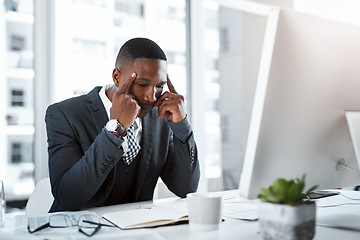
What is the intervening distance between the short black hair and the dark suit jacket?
21 centimetres

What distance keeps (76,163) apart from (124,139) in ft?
0.61

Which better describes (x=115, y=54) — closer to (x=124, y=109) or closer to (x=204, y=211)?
(x=124, y=109)

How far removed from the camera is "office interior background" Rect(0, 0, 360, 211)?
222 cm

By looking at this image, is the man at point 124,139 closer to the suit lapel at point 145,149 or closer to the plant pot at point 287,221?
the suit lapel at point 145,149

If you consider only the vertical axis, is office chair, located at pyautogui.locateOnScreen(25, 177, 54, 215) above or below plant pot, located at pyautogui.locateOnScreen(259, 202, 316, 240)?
below

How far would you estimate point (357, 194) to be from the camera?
1299 millimetres

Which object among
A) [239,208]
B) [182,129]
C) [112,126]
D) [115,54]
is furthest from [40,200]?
[115,54]

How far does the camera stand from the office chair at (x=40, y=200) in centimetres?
141

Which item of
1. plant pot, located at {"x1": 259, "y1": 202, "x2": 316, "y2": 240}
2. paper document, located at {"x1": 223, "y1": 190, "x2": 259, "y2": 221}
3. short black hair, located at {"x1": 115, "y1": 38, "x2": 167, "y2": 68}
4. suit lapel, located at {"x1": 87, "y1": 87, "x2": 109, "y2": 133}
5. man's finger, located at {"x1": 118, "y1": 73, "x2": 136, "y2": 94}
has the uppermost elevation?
short black hair, located at {"x1": 115, "y1": 38, "x2": 167, "y2": 68}

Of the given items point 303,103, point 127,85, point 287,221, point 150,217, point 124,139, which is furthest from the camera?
point 127,85

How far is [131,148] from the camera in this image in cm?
141

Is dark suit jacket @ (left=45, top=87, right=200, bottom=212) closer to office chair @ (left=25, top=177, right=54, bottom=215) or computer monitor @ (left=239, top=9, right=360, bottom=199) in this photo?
office chair @ (left=25, top=177, right=54, bottom=215)

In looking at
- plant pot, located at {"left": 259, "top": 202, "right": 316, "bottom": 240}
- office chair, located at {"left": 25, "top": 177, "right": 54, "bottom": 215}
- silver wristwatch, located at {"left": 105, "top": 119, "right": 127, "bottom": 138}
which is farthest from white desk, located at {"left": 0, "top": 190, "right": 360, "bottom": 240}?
office chair, located at {"left": 25, "top": 177, "right": 54, "bottom": 215}

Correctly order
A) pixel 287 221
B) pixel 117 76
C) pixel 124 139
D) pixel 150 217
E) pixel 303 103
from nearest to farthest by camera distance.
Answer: pixel 287 221
pixel 303 103
pixel 150 217
pixel 124 139
pixel 117 76
